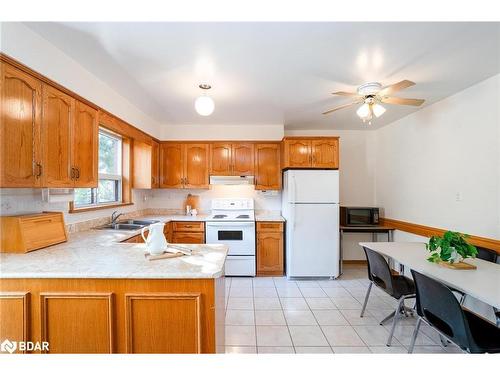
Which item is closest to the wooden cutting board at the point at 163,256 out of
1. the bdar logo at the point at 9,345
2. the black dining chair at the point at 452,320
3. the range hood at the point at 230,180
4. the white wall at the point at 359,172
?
the bdar logo at the point at 9,345

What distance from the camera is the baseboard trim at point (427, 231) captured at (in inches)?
87.9

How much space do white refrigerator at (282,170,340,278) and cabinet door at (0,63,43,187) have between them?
277 centimetres

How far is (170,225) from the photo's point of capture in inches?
138

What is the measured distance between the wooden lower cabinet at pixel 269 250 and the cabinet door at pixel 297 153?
0.96 meters

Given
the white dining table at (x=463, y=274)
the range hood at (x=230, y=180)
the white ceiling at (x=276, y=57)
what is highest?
the white ceiling at (x=276, y=57)

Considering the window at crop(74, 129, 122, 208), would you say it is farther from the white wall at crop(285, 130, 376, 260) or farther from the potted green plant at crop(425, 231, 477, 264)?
the white wall at crop(285, 130, 376, 260)

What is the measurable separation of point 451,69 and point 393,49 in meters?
0.79

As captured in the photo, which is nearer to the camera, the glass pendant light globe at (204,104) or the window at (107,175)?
the glass pendant light globe at (204,104)

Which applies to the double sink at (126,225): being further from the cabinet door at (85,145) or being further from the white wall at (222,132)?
the white wall at (222,132)

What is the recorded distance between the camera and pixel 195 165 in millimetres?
3961

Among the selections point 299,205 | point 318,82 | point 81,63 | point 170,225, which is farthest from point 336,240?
point 81,63

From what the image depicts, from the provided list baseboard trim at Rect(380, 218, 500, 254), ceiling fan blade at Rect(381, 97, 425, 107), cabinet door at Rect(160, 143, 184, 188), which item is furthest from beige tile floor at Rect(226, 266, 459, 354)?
ceiling fan blade at Rect(381, 97, 425, 107)

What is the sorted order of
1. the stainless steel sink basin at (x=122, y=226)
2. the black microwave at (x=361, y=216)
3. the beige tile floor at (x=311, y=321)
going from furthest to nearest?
the black microwave at (x=361, y=216) < the stainless steel sink basin at (x=122, y=226) < the beige tile floor at (x=311, y=321)

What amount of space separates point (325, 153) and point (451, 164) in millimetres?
1454
